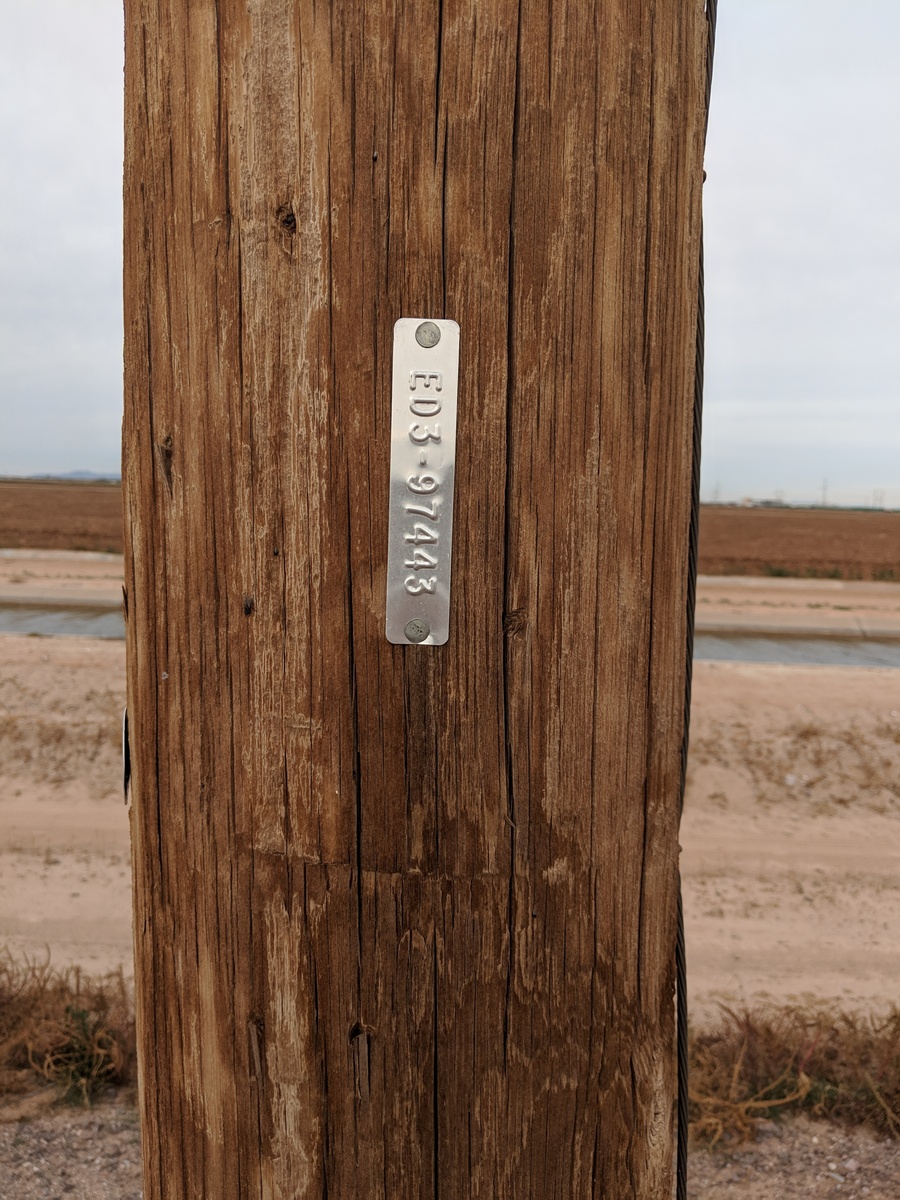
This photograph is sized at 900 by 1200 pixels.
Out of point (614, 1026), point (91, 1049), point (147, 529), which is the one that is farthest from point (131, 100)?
point (91, 1049)

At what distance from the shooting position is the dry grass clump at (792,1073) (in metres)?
3.41

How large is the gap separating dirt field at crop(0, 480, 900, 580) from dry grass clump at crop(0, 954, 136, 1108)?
25194 mm

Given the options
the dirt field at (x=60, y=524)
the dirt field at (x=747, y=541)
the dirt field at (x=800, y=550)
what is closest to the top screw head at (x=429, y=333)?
the dirt field at (x=60, y=524)

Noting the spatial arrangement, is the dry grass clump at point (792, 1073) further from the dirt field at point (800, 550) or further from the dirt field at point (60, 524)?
the dirt field at point (800, 550)

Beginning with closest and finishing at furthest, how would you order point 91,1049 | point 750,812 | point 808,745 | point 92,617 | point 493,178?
point 493,178 < point 91,1049 < point 750,812 < point 808,745 < point 92,617

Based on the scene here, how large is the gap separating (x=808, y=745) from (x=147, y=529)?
7639 millimetres

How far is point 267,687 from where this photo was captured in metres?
1.08

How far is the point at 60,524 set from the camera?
40062 mm

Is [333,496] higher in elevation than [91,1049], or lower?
higher

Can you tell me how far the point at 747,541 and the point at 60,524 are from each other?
99.6 feet

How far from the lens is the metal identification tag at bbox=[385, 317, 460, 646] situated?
3.40ft

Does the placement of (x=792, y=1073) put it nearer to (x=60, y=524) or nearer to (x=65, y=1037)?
(x=65, y=1037)

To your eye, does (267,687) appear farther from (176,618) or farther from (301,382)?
(301,382)

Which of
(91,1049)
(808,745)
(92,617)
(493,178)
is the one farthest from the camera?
(92,617)
